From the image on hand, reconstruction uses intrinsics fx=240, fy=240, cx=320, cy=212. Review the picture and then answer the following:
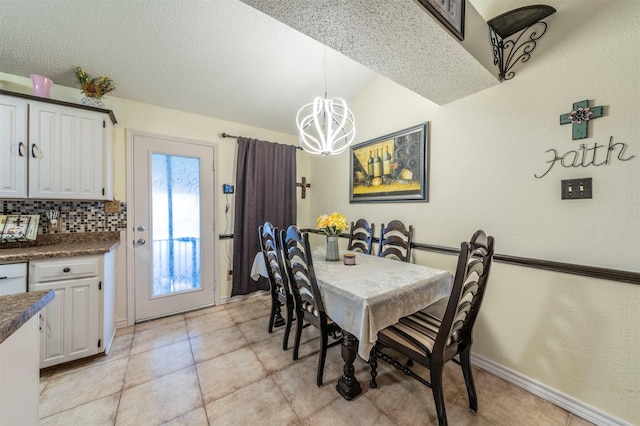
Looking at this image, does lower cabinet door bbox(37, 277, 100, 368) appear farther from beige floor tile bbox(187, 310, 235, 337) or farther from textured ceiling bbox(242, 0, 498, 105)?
textured ceiling bbox(242, 0, 498, 105)

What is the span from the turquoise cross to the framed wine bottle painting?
96cm

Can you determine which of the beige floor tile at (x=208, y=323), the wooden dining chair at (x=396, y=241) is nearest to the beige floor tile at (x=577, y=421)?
the wooden dining chair at (x=396, y=241)

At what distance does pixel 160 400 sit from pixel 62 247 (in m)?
1.49

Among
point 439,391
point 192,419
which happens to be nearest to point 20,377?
point 192,419

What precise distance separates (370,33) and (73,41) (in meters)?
2.30

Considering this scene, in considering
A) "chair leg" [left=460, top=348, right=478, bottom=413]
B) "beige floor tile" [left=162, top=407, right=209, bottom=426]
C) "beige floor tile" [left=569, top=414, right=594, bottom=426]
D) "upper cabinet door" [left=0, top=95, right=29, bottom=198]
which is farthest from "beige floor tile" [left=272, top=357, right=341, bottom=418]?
"upper cabinet door" [left=0, top=95, right=29, bottom=198]

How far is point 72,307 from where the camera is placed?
182cm

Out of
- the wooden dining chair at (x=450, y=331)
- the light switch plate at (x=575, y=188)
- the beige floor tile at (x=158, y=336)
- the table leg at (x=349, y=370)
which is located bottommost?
the beige floor tile at (x=158, y=336)

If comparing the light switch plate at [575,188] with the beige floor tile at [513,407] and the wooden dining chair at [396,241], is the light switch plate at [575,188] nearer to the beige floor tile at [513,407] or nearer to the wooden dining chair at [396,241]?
the wooden dining chair at [396,241]

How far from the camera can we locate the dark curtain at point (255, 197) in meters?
3.12

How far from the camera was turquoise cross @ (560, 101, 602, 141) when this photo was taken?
1392 mm

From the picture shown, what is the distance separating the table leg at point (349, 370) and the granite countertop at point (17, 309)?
1393 mm

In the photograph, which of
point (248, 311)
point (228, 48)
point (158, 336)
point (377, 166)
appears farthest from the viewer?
point (248, 311)

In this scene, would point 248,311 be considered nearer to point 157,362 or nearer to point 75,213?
point 157,362
